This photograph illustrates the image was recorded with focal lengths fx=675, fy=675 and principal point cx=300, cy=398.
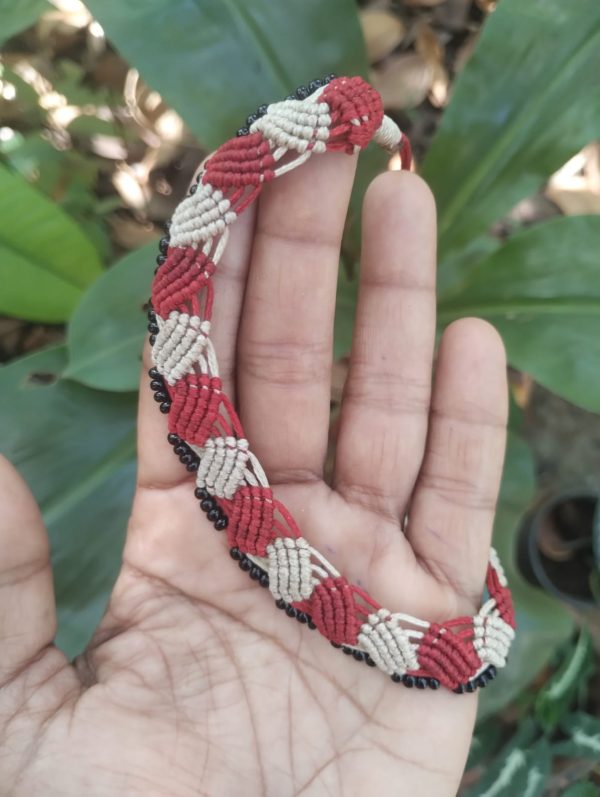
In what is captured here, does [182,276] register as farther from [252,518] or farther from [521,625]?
[521,625]

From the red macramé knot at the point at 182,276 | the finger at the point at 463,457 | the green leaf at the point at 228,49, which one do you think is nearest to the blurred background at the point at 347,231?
the green leaf at the point at 228,49

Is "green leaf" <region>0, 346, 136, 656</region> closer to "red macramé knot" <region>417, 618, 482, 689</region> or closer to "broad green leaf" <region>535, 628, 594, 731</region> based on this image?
"red macramé knot" <region>417, 618, 482, 689</region>

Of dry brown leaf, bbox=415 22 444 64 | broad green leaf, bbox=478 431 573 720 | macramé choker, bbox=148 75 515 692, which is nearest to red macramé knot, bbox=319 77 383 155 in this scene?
macramé choker, bbox=148 75 515 692

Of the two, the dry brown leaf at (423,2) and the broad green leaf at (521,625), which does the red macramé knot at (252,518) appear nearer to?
the broad green leaf at (521,625)

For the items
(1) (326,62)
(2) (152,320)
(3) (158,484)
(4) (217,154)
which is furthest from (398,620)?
(1) (326,62)

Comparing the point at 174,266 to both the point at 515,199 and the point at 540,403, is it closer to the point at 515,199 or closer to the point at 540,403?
the point at 515,199

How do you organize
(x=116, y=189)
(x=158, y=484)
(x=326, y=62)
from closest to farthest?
(x=158, y=484), (x=326, y=62), (x=116, y=189)
